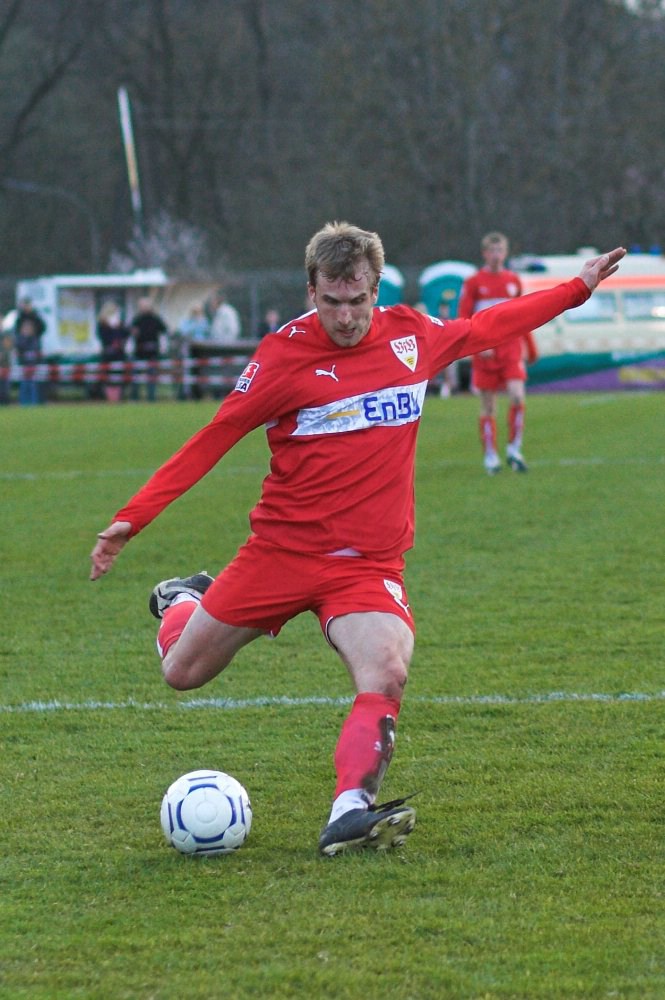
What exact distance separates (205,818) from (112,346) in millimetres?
25876

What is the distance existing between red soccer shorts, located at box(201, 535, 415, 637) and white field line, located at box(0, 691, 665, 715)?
4.59 ft

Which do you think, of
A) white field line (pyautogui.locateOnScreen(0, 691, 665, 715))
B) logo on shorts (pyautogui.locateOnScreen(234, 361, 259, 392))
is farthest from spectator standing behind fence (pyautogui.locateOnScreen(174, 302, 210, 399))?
logo on shorts (pyautogui.locateOnScreen(234, 361, 259, 392))

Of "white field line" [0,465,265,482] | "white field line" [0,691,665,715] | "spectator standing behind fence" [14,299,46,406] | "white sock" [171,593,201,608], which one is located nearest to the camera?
"white sock" [171,593,201,608]

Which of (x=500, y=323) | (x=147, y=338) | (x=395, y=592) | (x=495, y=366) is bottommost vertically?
(x=147, y=338)

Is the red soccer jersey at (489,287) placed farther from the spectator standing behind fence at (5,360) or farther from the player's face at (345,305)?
the spectator standing behind fence at (5,360)

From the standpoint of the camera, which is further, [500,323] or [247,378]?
[500,323]

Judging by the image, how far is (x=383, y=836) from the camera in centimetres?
408

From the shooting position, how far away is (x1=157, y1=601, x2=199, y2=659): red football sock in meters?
4.79

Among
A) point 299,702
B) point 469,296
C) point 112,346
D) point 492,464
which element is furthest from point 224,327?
point 299,702

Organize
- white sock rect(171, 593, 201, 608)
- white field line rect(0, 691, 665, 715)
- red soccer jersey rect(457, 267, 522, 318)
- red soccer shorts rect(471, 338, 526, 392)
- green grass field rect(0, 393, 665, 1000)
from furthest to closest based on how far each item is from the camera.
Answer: red soccer jersey rect(457, 267, 522, 318)
red soccer shorts rect(471, 338, 526, 392)
white field line rect(0, 691, 665, 715)
white sock rect(171, 593, 201, 608)
green grass field rect(0, 393, 665, 1000)

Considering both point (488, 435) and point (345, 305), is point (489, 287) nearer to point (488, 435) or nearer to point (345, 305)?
point (488, 435)

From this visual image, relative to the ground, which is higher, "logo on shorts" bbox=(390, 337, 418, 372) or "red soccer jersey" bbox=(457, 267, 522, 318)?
"logo on shorts" bbox=(390, 337, 418, 372)

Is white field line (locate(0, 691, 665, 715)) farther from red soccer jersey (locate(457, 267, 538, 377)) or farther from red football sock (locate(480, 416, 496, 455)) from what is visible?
red soccer jersey (locate(457, 267, 538, 377))

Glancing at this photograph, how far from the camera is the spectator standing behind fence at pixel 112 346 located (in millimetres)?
29156
